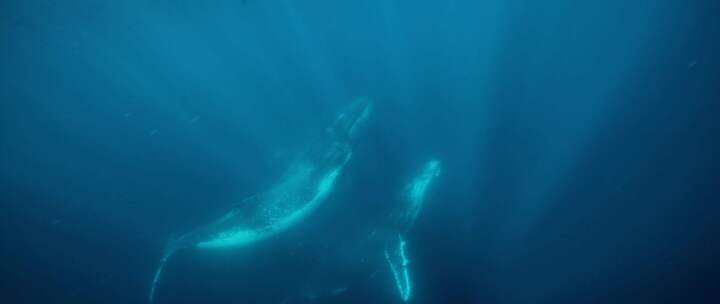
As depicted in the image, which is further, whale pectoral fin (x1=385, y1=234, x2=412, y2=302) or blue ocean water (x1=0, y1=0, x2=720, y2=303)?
blue ocean water (x1=0, y1=0, x2=720, y2=303)

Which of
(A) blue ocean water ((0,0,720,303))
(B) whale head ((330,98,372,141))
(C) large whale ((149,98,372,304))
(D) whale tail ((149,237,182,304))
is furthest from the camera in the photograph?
(B) whale head ((330,98,372,141))

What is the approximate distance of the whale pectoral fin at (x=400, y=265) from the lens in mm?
7031

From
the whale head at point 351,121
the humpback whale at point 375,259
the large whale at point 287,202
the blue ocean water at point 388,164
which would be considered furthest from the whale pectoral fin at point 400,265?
the whale head at point 351,121

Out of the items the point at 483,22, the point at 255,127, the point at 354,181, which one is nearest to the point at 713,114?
the point at 483,22

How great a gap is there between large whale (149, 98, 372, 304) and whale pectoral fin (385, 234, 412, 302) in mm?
1831

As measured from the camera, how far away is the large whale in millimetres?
6824

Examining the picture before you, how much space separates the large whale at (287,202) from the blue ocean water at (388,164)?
0.80ft

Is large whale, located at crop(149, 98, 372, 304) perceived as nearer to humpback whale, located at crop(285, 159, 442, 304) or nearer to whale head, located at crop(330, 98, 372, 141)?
whale head, located at crop(330, 98, 372, 141)

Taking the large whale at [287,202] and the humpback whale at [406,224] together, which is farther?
the humpback whale at [406,224]

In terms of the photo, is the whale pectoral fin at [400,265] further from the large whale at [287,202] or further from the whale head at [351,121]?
the whale head at [351,121]

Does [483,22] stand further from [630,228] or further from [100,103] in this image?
[100,103]

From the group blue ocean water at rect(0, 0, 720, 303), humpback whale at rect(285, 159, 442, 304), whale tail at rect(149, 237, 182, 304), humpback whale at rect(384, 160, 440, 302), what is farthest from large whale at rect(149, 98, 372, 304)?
humpback whale at rect(384, 160, 440, 302)

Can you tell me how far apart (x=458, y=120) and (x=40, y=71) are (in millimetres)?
10934

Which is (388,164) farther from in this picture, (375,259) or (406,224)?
(375,259)
